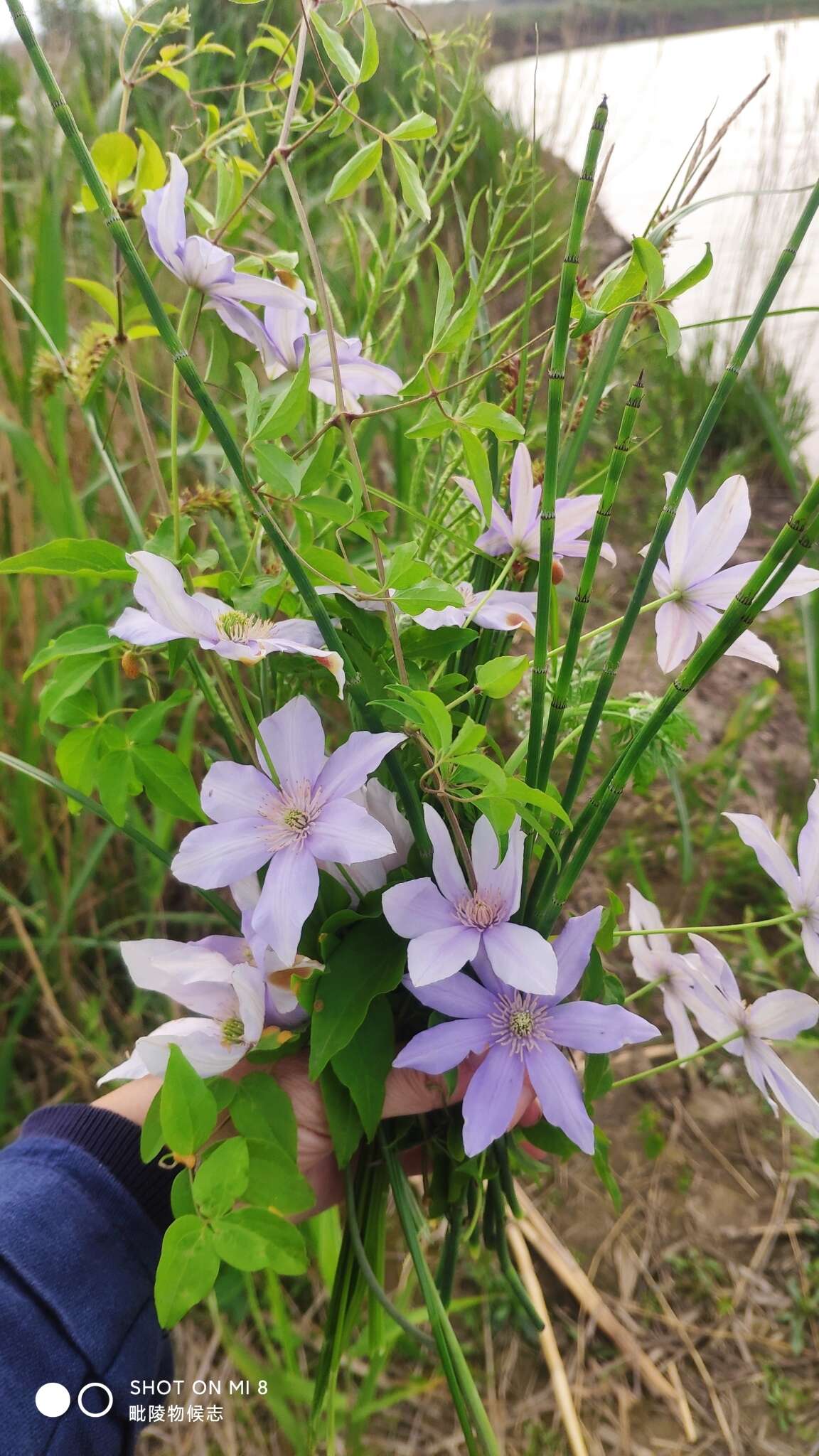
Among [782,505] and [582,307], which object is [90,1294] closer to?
[582,307]

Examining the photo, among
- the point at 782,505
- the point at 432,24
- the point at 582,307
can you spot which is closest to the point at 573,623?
the point at 582,307

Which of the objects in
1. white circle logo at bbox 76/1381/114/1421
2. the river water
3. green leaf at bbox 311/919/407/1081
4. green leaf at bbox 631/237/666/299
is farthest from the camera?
the river water

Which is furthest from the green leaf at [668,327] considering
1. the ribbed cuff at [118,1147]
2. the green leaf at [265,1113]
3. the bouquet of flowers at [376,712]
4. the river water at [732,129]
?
the river water at [732,129]

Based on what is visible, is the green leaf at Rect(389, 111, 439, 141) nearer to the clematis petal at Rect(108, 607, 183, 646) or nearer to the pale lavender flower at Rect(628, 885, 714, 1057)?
the clematis petal at Rect(108, 607, 183, 646)

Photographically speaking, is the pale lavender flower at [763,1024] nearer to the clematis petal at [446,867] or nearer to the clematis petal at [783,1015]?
the clematis petal at [783,1015]

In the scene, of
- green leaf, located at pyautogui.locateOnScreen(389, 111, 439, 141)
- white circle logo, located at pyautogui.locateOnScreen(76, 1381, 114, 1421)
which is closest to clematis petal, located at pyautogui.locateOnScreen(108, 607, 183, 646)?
green leaf, located at pyautogui.locateOnScreen(389, 111, 439, 141)

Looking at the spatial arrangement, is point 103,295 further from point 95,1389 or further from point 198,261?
point 95,1389

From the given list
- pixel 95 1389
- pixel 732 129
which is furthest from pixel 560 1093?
pixel 732 129
